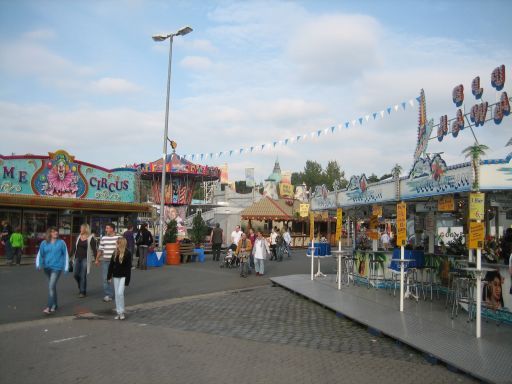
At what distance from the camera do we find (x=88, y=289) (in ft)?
41.1

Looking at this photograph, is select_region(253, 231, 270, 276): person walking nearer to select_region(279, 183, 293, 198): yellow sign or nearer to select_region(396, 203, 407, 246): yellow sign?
select_region(396, 203, 407, 246): yellow sign

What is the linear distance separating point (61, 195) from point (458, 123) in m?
18.1

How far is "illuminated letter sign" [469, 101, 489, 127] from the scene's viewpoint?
1400 centimetres

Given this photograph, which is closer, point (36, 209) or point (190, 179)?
point (36, 209)

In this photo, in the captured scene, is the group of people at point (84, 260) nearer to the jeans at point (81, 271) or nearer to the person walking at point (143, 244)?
the jeans at point (81, 271)

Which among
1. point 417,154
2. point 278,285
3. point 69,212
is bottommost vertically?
point 278,285

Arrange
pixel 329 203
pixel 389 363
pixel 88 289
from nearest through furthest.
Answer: pixel 389 363
pixel 88 289
pixel 329 203

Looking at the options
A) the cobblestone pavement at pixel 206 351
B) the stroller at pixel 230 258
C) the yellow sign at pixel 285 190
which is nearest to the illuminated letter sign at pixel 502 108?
the cobblestone pavement at pixel 206 351

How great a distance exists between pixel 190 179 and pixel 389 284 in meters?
25.0

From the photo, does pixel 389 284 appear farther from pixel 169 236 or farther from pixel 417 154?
pixel 169 236

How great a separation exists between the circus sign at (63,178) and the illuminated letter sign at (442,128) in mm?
16503

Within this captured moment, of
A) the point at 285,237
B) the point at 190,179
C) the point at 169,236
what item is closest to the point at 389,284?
the point at 169,236

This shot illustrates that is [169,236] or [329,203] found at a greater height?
[329,203]

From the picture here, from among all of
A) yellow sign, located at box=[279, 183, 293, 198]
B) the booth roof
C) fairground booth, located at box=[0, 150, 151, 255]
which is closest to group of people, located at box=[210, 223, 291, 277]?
the booth roof
